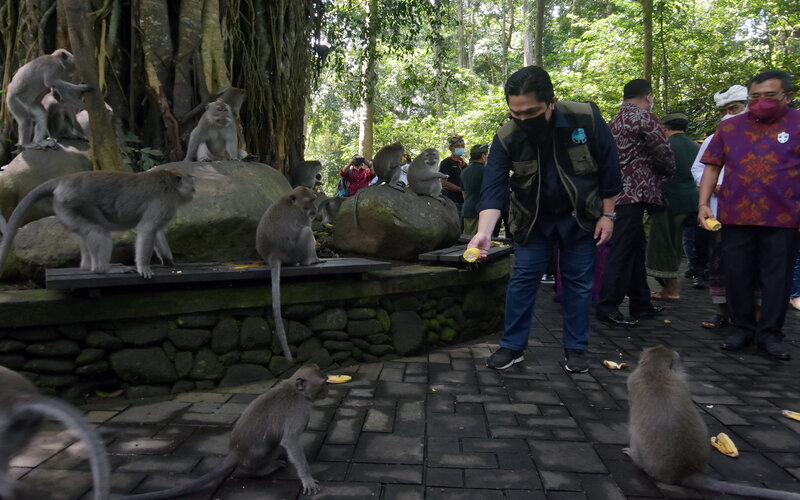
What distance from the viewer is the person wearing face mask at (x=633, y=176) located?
5.06 meters

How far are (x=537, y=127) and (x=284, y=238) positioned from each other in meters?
1.95

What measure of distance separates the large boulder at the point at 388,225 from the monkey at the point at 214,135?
4.66 feet

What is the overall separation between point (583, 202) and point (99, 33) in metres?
5.39

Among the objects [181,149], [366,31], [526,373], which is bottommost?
[526,373]

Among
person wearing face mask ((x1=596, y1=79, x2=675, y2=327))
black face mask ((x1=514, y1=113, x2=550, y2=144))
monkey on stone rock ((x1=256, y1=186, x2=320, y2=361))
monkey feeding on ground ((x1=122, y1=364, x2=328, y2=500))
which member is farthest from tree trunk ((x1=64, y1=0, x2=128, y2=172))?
person wearing face mask ((x1=596, y1=79, x2=675, y2=327))

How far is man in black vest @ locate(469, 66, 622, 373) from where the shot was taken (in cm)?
364

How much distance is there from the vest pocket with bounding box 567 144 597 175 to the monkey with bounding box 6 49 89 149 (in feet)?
15.1

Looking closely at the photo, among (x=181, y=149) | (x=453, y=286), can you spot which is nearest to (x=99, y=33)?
(x=181, y=149)

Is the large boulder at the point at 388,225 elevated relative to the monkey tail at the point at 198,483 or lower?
elevated

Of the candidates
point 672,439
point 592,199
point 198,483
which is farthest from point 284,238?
point 672,439

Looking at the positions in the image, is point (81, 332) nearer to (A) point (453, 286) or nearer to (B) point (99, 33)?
(A) point (453, 286)

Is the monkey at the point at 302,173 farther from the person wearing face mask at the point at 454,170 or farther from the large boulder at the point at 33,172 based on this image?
the large boulder at the point at 33,172

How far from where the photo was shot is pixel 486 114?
1825 centimetres

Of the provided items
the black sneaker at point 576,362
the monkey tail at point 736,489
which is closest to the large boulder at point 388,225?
the black sneaker at point 576,362
